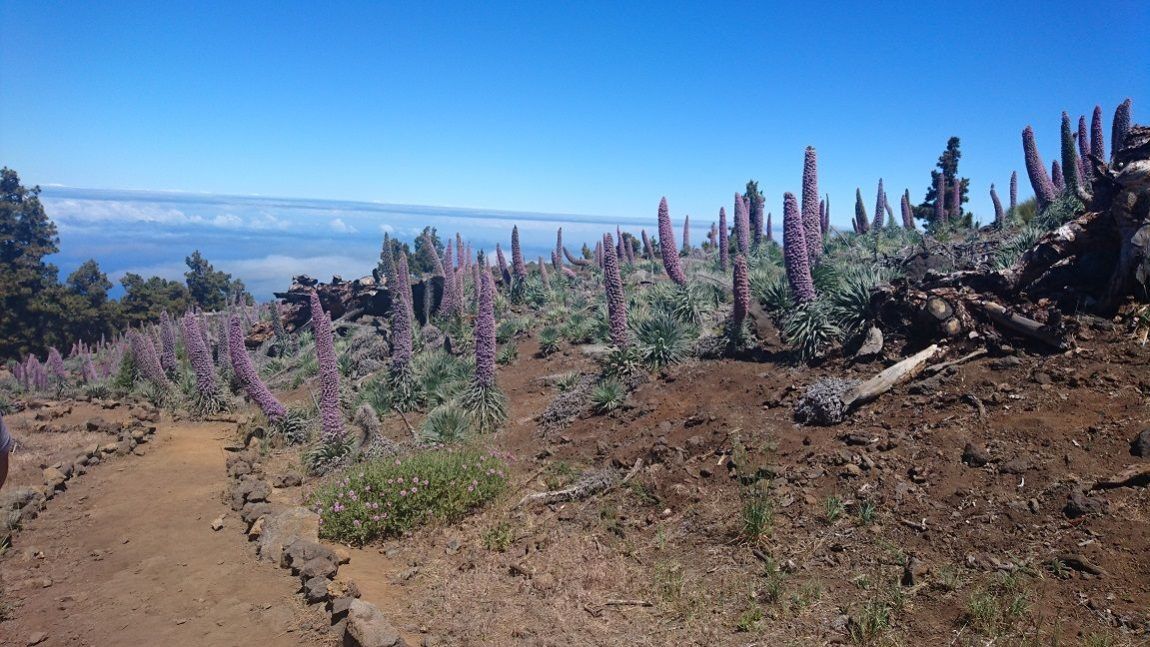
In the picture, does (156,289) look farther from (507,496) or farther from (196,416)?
(507,496)

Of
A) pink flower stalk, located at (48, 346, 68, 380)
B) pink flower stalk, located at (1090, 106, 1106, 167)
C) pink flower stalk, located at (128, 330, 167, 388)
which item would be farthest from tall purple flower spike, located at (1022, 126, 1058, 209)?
pink flower stalk, located at (48, 346, 68, 380)

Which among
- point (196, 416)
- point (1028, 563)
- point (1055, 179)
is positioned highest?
point (1055, 179)

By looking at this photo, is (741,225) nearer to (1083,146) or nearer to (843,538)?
(1083,146)

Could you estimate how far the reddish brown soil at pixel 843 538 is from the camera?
3.85 meters

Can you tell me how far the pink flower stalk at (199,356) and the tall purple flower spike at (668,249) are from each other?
11172 millimetres

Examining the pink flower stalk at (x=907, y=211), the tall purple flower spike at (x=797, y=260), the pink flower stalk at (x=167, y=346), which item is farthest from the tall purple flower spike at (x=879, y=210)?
the pink flower stalk at (x=167, y=346)

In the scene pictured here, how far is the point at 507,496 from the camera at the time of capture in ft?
23.9

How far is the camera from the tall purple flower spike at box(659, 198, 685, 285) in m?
13.8

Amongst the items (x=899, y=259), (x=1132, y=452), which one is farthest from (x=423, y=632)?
(x=899, y=259)

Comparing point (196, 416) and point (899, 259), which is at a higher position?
point (899, 259)

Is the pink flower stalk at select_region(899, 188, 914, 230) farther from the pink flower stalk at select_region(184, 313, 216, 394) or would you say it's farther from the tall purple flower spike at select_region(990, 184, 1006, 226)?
the pink flower stalk at select_region(184, 313, 216, 394)

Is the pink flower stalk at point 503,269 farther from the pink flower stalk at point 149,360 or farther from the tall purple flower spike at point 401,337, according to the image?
the pink flower stalk at point 149,360

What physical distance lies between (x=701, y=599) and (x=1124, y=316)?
5465 millimetres

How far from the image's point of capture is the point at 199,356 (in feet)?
47.6
